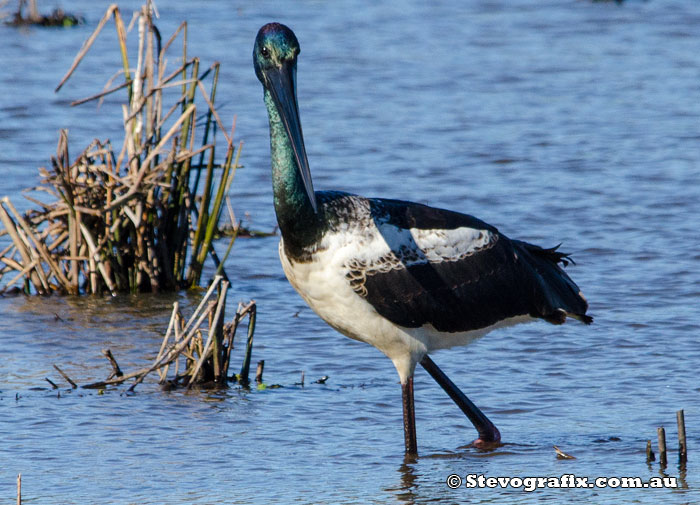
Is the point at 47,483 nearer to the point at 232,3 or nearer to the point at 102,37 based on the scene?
the point at 102,37

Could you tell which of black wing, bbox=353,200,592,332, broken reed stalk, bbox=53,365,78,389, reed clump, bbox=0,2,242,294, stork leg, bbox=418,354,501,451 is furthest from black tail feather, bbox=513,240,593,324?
broken reed stalk, bbox=53,365,78,389

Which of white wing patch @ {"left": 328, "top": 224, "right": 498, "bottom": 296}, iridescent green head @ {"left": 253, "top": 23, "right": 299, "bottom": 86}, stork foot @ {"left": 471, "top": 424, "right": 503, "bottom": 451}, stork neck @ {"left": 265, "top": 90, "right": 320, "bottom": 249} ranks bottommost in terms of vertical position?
stork foot @ {"left": 471, "top": 424, "right": 503, "bottom": 451}

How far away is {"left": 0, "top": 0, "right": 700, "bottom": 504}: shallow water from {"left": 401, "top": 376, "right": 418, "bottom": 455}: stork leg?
0.08 m

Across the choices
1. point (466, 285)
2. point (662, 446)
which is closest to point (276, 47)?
point (466, 285)

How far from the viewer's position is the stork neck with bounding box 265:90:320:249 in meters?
5.40

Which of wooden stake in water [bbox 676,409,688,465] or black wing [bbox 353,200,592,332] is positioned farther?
black wing [bbox 353,200,592,332]

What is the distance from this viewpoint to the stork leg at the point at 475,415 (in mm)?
6066

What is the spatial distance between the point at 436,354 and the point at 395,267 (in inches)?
74.4

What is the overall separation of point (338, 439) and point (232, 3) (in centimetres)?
1564

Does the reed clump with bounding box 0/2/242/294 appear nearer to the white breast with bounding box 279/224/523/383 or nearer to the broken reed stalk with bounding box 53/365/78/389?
the broken reed stalk with bounding box 53/365/78/389

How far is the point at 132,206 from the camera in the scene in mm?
7777

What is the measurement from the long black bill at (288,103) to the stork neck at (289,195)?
0.12 feet

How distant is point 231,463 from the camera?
5.79 metres

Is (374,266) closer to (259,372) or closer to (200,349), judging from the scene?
(200,349)
